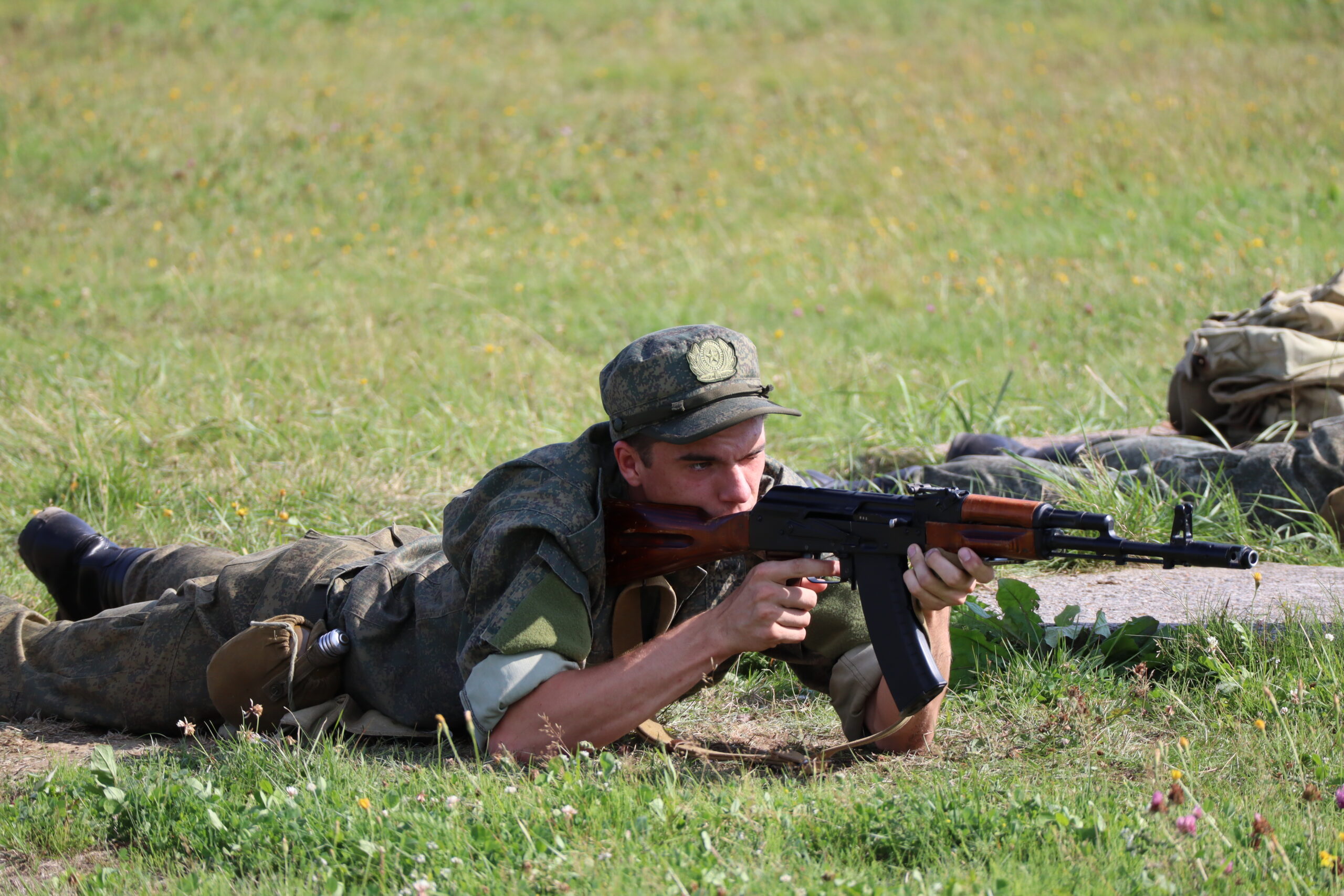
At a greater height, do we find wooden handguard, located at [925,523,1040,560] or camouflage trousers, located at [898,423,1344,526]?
wooden handguard, located at [925,523,1040,560]

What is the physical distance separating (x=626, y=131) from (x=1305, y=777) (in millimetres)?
12856

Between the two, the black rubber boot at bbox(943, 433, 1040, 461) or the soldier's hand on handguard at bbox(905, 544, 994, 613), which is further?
the black rubber boot at bbox(943, 433, 1040, 461)

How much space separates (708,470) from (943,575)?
718mm

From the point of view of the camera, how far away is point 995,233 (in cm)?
1177

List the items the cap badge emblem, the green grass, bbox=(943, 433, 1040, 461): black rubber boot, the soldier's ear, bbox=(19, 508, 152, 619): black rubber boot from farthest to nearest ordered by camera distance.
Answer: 1. bbox=(943, 433, 1040, 461): black rubber boot
2. bbox=(19, 508, 152, 619): black rubber boot
3. the soldier's ear
4. the cap badge emblem
5. the green grass

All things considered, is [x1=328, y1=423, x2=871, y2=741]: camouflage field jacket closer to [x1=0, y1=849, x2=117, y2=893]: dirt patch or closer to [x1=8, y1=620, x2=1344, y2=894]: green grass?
[x1=8, y1=620, x2=1344, y2=894]: green grass

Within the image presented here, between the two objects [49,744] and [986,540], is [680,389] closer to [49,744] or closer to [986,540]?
[986,540]

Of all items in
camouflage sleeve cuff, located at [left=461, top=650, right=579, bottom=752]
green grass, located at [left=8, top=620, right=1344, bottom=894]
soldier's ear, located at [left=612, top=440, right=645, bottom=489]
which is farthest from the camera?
soldier's ear, located at [left=612, top=440, right=645, bottom=489]

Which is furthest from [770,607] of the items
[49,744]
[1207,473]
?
[1207,473]

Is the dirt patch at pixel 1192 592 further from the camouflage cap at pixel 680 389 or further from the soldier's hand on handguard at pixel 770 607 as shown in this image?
the camouflage cap at pixel 680 389

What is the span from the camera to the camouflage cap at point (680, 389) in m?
3.20

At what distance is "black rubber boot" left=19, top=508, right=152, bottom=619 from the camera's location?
459 cm

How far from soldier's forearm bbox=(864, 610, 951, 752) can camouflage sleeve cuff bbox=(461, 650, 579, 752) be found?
848 mm

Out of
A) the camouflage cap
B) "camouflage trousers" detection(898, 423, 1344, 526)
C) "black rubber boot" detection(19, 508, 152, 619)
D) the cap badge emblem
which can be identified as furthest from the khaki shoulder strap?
"black rubber boot" detection(19, 508, 152, 619)
